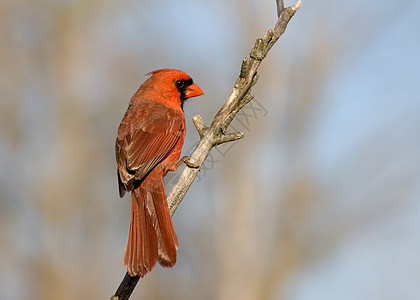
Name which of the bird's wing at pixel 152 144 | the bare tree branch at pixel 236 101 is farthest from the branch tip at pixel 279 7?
the bird's wing at pixel 152 144

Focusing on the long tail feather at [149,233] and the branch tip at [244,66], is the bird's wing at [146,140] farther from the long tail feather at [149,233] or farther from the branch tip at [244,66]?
the branch tip at [244,66]

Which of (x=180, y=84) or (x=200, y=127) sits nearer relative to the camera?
(x=200, y=127)

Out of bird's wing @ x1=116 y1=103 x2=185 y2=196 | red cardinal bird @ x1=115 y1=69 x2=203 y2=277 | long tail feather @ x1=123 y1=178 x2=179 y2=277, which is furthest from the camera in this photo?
bird's wing @ x1=116 y1=103 x2=185 y2=196

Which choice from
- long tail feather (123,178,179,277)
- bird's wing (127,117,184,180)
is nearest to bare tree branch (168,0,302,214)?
long tail feather (123,178,179,277)

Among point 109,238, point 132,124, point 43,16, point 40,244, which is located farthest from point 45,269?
point 132,124

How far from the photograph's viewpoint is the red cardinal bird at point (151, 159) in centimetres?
363

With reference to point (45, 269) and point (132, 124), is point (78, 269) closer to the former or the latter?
point (45, 269)

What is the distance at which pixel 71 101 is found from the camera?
9477 mm

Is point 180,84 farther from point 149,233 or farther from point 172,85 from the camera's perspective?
point 149,233

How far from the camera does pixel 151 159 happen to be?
163 inches

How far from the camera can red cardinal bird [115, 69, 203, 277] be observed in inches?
143

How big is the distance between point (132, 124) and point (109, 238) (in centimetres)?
429

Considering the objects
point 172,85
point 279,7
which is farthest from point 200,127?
point 172,85

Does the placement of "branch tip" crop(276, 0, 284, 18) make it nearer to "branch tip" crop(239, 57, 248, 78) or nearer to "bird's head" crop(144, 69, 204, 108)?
"branch tip" crop(239, 57, 248, 78)
